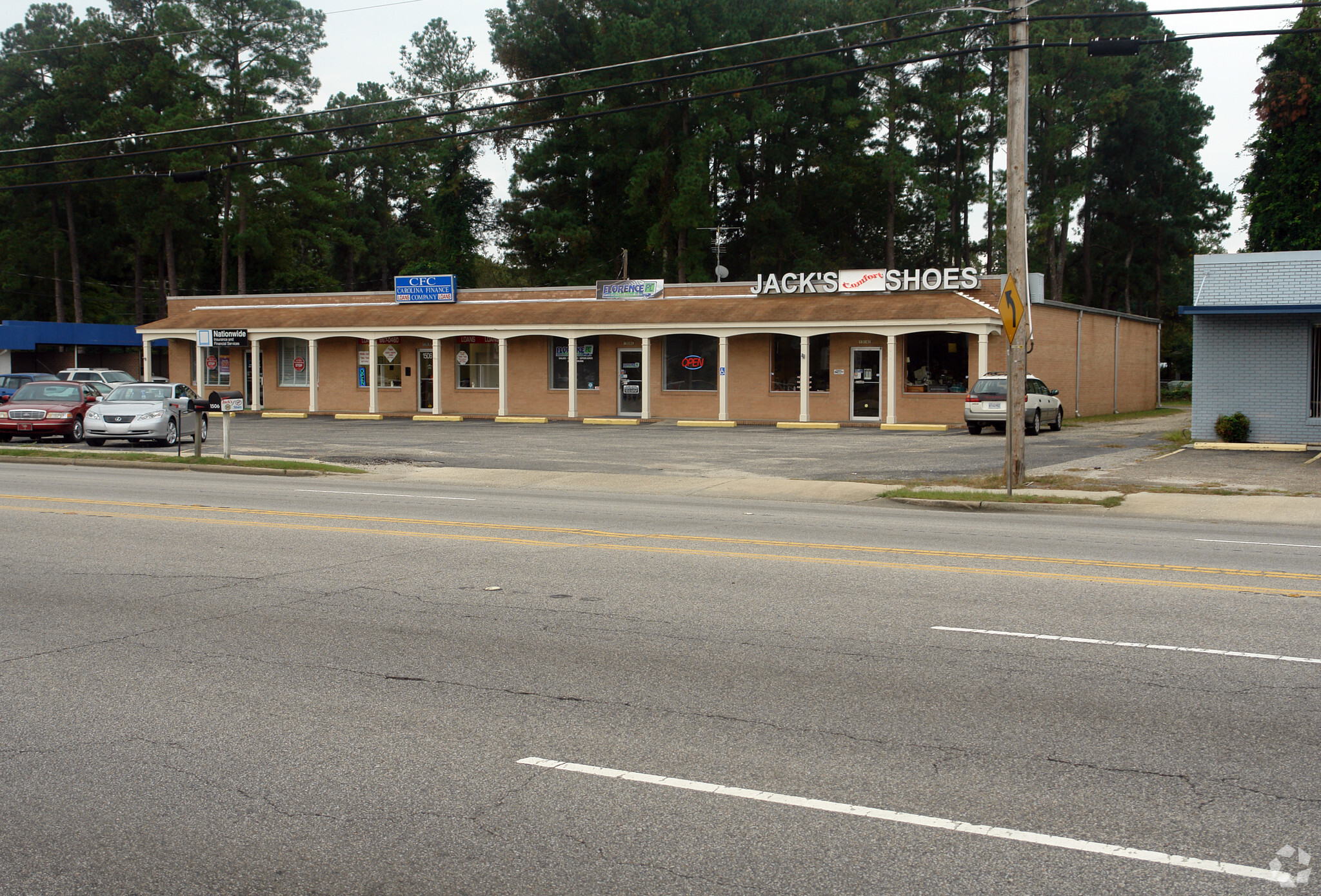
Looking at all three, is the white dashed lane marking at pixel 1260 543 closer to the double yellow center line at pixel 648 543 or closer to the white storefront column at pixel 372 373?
the double yellow center line at pixel 648 543

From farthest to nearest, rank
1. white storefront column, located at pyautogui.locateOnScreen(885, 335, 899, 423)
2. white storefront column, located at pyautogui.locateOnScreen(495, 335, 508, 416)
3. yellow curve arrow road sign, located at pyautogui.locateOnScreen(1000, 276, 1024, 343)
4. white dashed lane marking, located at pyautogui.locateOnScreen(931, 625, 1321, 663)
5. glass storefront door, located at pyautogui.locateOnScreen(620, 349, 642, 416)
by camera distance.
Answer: white storefront column, located at pyautogui.locateOnScreen(495, 335, 508, 416), glass storefront door, located at pyautogui.locateOnScreen(620, 349, 642, 416), white storefront column, located at pyautogui.locateOnScreen(885, 335, 899, 423), yellow curve arrow road sign, located at pyautogui.locateOnScreen(1000, 276, 1024, 343), white dashed lane marking, located at pyautogui.locateOnScreen(931, 625, 1321, 663)

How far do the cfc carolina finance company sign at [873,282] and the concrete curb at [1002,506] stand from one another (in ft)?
65.0

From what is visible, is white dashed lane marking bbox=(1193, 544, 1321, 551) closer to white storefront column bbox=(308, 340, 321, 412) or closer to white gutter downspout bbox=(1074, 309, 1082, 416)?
white gutter downspout bbox=(1074, 309, 1082, 416)

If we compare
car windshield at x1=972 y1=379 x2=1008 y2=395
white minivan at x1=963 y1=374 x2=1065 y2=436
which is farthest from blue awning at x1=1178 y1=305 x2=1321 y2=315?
car windshield at x1=972 y1=379 x2=1008 y2=395

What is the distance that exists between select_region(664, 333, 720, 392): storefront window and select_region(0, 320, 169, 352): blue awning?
28.0m

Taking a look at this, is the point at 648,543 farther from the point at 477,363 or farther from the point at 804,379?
the point at 477,363

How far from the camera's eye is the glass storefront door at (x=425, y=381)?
144 feet

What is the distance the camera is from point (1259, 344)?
25.5m

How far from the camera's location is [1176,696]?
6195 millimetres

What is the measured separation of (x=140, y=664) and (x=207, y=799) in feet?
8.18

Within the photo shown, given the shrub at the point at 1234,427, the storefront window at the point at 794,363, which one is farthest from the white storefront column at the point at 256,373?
the shrub at the point at 1234,427

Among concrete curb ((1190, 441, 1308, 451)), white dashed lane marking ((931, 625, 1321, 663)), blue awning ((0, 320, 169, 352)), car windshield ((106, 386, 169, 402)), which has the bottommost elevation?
white dashed lane marking ((931, 625, 1321, 663))

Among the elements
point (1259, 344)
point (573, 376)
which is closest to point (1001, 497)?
point (1259, 344)

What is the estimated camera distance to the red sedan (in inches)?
1091
